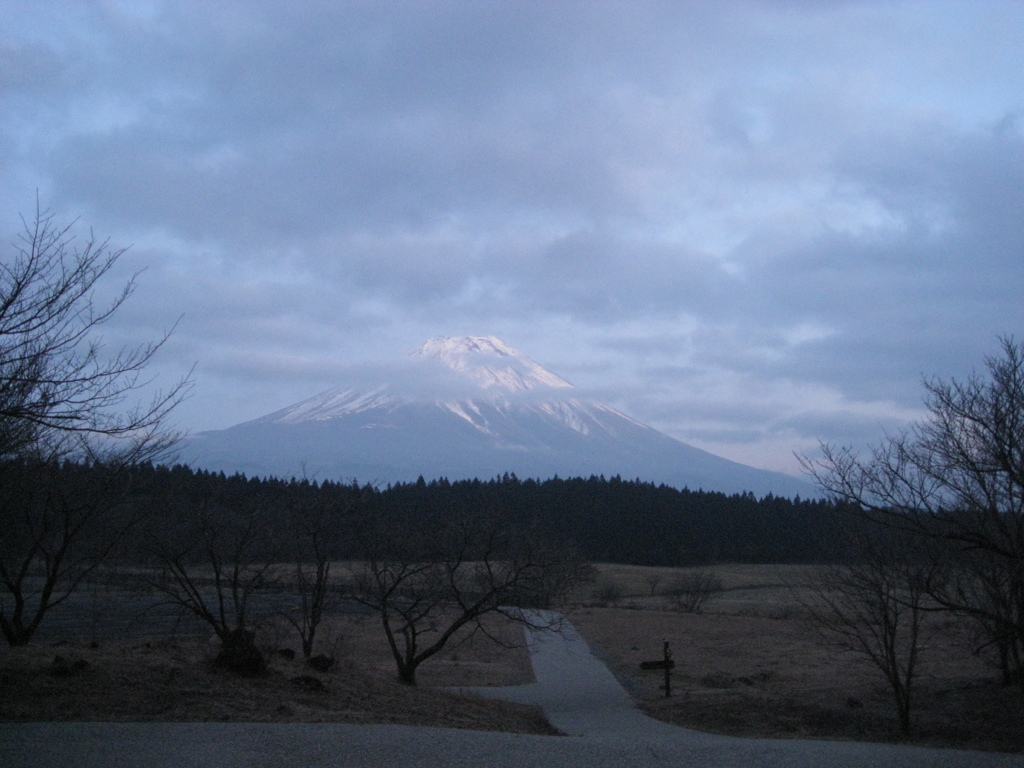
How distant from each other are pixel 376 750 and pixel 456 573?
1127cm

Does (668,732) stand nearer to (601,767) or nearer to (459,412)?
(601,767)

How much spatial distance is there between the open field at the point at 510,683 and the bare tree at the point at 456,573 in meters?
1.43

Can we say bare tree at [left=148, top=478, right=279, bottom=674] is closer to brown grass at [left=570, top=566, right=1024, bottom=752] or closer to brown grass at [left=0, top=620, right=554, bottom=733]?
brown grass at [left=0, top=620, right=554, bottom=733]

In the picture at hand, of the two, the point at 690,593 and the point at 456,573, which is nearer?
the point at 456,573

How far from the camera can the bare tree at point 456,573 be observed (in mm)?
18297

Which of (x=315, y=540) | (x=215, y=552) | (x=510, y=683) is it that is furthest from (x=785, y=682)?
(x=215, y=552)

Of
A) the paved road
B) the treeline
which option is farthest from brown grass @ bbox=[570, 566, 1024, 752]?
the treeline

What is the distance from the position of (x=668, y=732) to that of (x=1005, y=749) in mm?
5500

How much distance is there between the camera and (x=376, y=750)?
27.1 feet

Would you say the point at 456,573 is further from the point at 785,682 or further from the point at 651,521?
the point at 651,521

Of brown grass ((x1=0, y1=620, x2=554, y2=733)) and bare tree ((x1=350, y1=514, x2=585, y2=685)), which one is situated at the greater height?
bare tree ((x1=350, y1=514, x2=585, y2=685))

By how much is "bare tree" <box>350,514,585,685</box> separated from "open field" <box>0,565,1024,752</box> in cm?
143

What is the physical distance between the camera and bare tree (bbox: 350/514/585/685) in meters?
18.3

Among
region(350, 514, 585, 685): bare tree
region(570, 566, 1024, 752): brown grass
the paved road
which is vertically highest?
region(350, 514, 585, 685): bare tree
